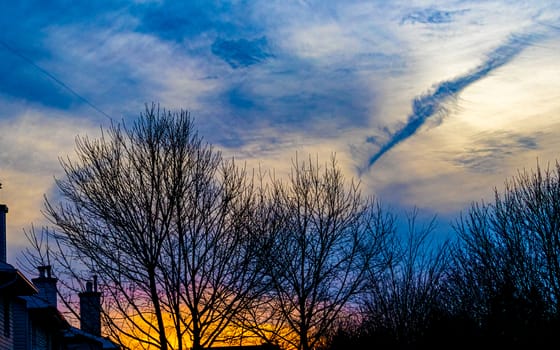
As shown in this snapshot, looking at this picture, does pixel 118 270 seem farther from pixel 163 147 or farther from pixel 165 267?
pixel 163 147

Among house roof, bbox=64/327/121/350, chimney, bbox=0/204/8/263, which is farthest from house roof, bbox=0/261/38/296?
house roof, bbox=64/327/121/350

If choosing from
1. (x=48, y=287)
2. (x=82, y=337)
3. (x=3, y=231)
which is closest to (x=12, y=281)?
(x=3, y=231)

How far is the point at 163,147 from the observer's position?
71.2ft

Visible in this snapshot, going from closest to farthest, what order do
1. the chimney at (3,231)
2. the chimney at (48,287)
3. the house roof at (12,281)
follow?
the house roof at (12,281), the chimney at (3,231), the chimney at (48,287)

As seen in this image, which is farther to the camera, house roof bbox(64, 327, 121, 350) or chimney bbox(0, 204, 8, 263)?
house roof bbox(64, 327, 121, 350)

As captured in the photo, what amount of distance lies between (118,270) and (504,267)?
16151 mm

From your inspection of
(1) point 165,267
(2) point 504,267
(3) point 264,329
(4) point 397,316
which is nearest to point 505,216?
(2) point 504,267

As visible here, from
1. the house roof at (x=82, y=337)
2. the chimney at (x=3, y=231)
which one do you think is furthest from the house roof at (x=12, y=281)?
the house roof at (x=82, y=337)

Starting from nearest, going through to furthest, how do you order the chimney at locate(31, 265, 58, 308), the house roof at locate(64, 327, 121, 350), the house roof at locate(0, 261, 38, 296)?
the house roof at locate(0, 261, 38, 296), the chimney at locate(31, 265, 58, 308), the house roof at locate(64, 327, 121, 350)

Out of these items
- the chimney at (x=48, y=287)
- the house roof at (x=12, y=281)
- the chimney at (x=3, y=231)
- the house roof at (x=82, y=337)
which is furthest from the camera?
the house roof at (x=82, y=337)

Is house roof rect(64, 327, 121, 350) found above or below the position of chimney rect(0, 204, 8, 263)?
below

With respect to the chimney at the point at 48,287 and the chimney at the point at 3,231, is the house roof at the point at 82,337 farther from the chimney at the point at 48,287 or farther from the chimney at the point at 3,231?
the chimney at the point at 3,231

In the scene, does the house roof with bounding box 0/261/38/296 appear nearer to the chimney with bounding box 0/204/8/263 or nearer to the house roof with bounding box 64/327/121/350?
the chimney with bounding box 0/204/8/263

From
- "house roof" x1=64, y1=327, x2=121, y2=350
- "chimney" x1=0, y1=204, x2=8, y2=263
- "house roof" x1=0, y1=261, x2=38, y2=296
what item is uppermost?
"chimney" x1=0, y1=204, x2=8, y2=263
